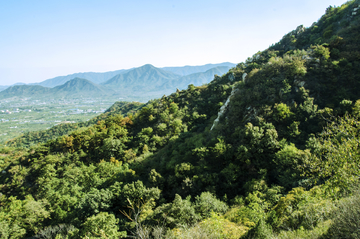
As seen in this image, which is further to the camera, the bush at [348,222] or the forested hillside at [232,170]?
the forested hillside at [232,170]

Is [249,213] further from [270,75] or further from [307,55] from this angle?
[307,55]

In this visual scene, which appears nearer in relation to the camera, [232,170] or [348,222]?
[348,222]

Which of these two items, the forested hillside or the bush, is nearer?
the bush

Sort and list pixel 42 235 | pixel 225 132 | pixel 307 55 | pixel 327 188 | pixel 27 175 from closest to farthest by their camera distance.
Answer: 1. pixel 327 188
2. pixel 42 235
3. pixel 225 132
4. pixel 307 55
5. pixel 27 175

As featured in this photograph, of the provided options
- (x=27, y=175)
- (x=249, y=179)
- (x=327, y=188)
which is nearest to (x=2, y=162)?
(x=27, y=175)

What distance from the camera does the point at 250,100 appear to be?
25.8m

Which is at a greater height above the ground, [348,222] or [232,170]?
[348,222]

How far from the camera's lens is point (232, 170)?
18984 millimetres

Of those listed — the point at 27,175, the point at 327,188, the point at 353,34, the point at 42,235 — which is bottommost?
the point at 42,235

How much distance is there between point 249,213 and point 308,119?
48.2 feet

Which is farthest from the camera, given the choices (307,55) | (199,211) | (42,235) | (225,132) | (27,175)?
(27,175)

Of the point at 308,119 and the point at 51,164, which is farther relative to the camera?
the point at 51,164

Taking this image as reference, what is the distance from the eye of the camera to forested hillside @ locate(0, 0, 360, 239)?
10.0 metres

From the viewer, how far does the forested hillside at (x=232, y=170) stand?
394 inches
